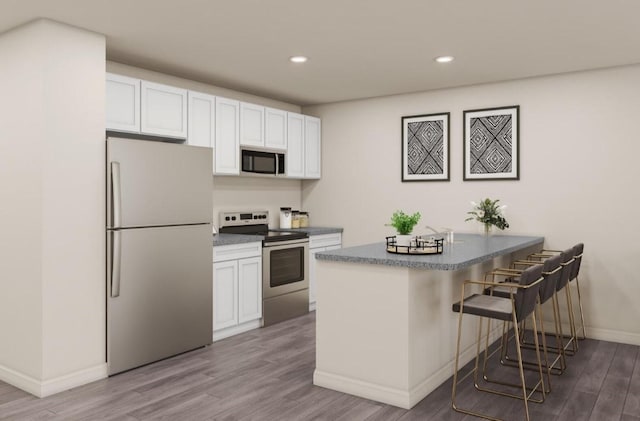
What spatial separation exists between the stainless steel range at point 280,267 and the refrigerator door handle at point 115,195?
5.45 ft

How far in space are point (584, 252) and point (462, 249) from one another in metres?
1.65

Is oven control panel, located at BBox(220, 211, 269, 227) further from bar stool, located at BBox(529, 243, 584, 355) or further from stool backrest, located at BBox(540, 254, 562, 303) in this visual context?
stool backrest, located at BBox(540, 254, 562, 303)

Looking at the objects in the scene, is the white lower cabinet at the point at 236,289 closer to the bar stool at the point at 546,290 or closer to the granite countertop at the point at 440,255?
the granite countertop at the point at 440,255

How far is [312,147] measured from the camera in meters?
6.08

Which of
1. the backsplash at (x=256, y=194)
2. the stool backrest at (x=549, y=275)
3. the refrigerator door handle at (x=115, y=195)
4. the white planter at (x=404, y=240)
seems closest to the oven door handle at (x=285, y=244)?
the backsplash at (x=256, y=194)

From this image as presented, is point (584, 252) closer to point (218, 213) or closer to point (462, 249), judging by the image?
point (462, 249)

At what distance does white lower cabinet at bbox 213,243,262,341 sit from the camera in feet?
14.7

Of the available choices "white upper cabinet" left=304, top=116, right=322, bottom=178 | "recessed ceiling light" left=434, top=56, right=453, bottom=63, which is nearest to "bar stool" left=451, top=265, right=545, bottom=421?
"recessed ceiling light" left=434, top=56, right=453, bottom=63

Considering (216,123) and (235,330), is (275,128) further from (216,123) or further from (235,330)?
(235,330)

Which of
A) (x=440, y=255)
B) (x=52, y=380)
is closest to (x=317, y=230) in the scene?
(x=440, y=255)

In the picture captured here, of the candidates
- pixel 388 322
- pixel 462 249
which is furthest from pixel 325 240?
pixel 388 322

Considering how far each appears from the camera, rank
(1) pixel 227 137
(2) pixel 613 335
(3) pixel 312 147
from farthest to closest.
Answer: (3) pixel 312 147 < (1) pixel 227 137 < (2) pixel 613 335

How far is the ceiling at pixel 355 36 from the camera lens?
3.07 metres

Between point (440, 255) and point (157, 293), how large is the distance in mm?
2120
